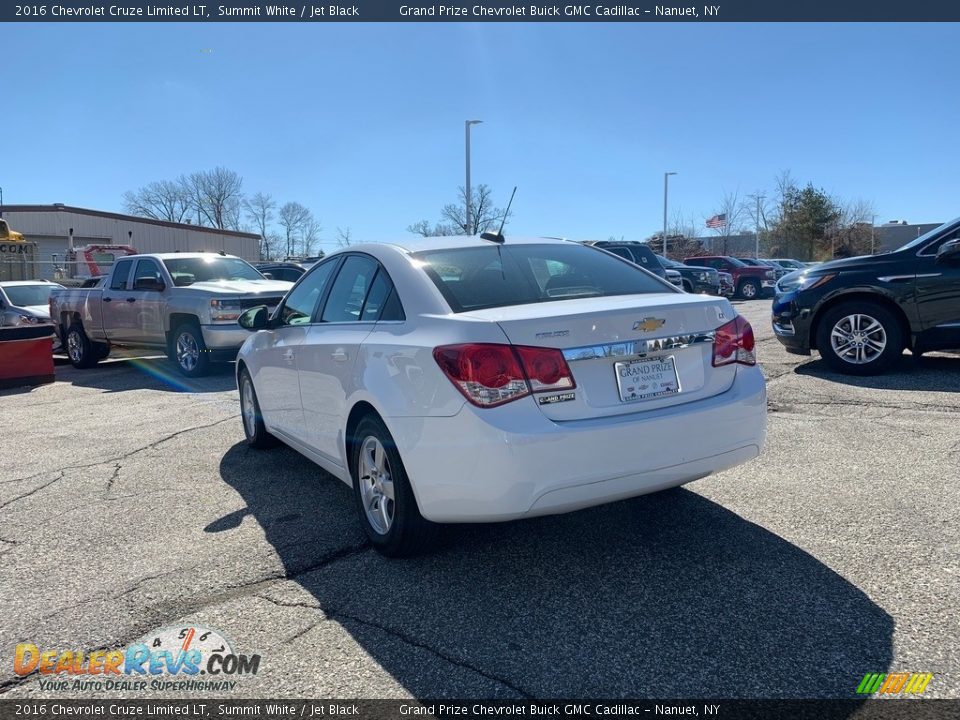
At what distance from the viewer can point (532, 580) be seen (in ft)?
10.7

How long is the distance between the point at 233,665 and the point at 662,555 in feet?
6.33

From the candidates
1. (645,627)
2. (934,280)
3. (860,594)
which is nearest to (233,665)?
(645,627)

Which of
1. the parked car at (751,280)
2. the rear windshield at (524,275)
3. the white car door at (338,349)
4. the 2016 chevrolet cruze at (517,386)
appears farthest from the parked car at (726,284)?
the white car door at (338,349)

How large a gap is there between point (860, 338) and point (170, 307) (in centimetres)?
910

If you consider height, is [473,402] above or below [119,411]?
above

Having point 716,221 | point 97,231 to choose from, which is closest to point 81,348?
point 97,231

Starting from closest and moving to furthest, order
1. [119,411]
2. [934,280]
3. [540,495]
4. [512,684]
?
1. [512,684]
2. [540,495]
3. [934,280]
4. [119,411]

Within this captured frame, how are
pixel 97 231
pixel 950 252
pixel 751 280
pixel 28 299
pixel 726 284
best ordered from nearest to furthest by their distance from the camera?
pixel 950 252 → pixel 28 299 → pixel 726 284 → pixel 751 280 → pixel 97 231

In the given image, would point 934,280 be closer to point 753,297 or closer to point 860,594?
point 860,594

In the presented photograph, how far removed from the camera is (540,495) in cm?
294

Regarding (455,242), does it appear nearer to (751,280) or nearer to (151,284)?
(151,284)

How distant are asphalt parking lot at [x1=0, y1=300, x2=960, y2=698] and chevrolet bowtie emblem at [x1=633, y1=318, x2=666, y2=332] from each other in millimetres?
Answer: 1085

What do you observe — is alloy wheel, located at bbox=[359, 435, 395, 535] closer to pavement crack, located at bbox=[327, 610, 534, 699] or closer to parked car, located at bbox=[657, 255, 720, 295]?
pavement crack, located at bbox=[327, 610, 534, 699]

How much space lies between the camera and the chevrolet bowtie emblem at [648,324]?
319 cm
